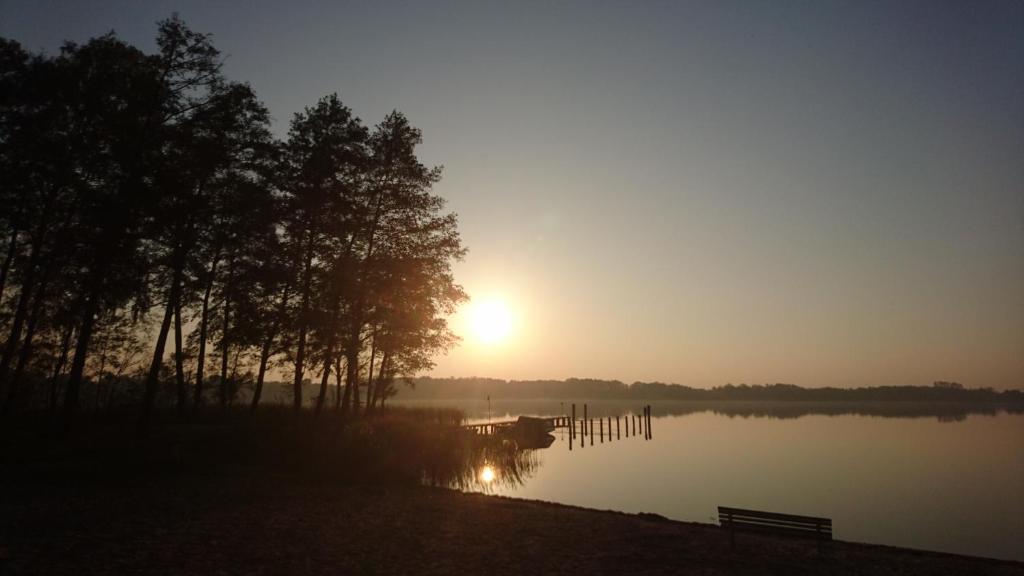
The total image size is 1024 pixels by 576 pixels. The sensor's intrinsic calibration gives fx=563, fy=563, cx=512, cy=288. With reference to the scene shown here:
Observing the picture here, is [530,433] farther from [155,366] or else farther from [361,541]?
[361,541]

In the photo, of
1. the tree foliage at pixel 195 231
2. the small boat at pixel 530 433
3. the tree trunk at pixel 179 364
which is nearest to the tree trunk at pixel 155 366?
the tree foliage at pixel 195 231

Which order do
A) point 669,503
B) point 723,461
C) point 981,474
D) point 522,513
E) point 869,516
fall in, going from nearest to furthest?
point 522,513 → point 869,516 → point 669,503 → point 981,474 → point 723,461

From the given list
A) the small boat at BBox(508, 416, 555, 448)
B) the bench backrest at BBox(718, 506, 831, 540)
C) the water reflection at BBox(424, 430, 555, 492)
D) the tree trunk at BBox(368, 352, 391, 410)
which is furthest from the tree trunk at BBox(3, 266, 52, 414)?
the small boat at BBox(508, 416, 555, 448)

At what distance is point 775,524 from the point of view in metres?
11.3

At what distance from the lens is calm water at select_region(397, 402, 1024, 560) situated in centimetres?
2228

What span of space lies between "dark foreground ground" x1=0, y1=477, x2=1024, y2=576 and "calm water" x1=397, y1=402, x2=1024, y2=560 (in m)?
9.80

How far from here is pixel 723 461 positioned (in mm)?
40781

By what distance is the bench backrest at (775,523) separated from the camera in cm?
1071

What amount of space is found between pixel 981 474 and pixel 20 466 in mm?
46931

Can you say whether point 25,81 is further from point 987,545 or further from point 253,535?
point 987,545

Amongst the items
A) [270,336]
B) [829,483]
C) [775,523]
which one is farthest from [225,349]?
[829,483]

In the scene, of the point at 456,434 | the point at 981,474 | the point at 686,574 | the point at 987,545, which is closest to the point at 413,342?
the point at 456,434

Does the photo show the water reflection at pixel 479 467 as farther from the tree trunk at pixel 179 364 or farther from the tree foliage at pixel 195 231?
the tree trunk at pixel 179 364

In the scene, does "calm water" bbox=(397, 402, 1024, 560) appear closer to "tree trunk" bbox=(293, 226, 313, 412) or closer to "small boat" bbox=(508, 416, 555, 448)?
"small boat" bbox=(508, 416, 555, 448)
